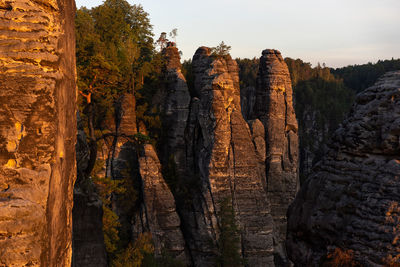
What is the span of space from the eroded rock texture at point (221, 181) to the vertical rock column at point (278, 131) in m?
3.38

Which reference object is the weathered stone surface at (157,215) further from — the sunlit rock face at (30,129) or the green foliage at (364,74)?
the green foliage at (364,74)

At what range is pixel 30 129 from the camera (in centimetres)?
398

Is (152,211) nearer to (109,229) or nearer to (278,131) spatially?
(109,229)

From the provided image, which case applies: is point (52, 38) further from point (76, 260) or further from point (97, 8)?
point (97, 8)

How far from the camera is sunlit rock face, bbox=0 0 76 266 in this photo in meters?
3.70

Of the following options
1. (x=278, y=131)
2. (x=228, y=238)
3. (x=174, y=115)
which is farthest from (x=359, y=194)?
(x=278, y=131)

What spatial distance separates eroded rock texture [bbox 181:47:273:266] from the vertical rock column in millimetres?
3375

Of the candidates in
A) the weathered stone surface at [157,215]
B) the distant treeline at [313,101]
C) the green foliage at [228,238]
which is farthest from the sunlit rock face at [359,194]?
the distant treeline at [313,101]

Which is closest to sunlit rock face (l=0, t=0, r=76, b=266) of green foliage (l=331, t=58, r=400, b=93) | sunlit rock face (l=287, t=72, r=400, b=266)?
sunlit rock face (l=287, t=72, r=400, b=266)

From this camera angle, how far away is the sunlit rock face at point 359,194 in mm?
5352

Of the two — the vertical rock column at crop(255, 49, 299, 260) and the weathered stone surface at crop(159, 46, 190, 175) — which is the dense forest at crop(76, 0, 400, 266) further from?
the vertical rock column at crop(255, 49, 299, 260)

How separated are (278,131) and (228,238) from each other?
1076 centimetres

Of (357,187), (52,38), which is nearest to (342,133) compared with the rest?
(357,187)

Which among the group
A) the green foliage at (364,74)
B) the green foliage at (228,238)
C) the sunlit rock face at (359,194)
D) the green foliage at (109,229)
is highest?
the green foliage at (364,74)
